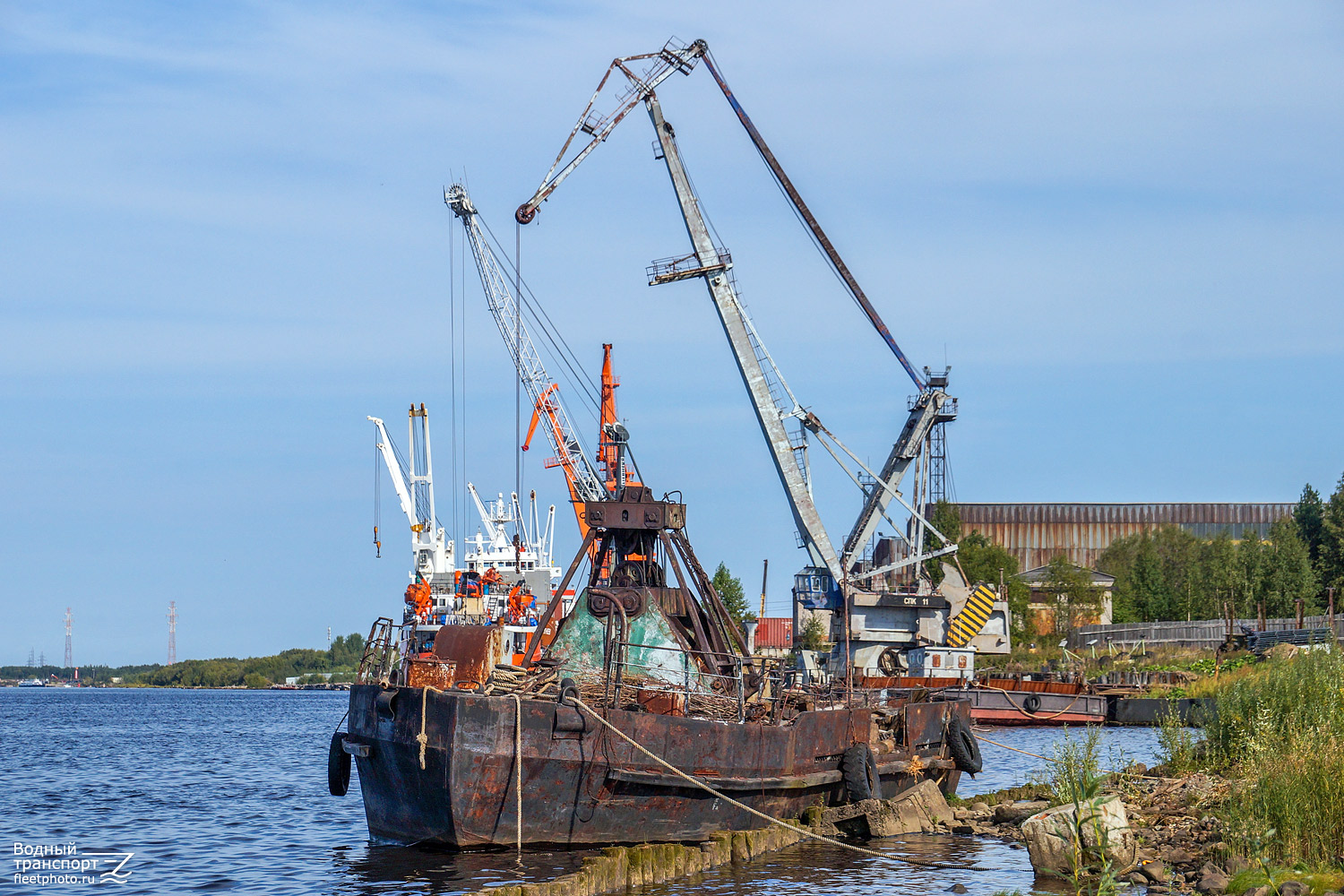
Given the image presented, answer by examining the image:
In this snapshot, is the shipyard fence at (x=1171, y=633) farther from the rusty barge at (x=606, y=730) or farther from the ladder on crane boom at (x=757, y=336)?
the rusty barge at (x=606, y=730)

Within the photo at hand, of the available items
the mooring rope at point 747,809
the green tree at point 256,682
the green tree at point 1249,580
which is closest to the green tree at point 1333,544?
the green tree at point 1249,580

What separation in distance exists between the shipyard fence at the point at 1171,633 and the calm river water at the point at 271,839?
20367 mm

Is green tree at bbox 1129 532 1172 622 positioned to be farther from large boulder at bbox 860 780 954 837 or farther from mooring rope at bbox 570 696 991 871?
mooring rope at bbox 570 696 991 871

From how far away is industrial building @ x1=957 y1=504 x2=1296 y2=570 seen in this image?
327 ft

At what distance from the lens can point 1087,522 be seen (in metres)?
102

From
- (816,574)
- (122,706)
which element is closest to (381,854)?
(816,574)

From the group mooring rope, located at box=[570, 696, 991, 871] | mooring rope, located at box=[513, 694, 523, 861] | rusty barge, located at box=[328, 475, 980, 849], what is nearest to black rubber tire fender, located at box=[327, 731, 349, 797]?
rusty barge, located at box=[328, 475, 980, 849]

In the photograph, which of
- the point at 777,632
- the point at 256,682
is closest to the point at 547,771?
the point at 777,632

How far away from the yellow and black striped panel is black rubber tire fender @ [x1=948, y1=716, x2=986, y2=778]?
95.5 feet

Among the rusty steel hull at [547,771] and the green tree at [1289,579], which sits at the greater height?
the green tree at [1289,579]

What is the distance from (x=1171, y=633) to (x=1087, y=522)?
29623 mm

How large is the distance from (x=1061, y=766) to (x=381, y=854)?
978cm

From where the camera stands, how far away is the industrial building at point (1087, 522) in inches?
3920

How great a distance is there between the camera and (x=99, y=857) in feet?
69.8
